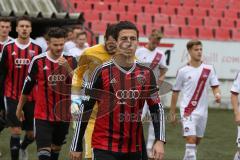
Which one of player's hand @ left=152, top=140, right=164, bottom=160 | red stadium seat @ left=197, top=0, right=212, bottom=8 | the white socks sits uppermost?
red stadium seat @ left=197, top=0, right=212, bottom=8

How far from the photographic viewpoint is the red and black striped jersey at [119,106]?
535 cm

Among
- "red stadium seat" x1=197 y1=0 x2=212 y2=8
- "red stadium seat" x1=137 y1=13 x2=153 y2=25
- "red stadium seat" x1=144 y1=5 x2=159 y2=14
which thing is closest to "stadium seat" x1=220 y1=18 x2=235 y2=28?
"red stadium seat" x1=197 y1=0 x2=212 y2=8

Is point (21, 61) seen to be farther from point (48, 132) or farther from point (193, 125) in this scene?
point (193, 125)

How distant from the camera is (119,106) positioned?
17.6ft

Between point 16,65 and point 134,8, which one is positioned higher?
point 134,8

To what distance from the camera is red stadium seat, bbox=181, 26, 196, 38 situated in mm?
19763

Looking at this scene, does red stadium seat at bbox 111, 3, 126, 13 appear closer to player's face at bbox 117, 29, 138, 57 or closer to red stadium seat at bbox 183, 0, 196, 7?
red stadium seat at bbox 183, 0, 196, 7

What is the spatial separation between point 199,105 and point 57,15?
22.3ft

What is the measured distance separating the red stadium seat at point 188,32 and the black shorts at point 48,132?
12.0 metres

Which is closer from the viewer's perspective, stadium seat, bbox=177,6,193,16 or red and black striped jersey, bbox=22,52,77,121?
red and black striped jersey, bbox=22,52,77,121

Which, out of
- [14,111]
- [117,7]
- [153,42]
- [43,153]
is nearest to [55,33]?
[43,153]

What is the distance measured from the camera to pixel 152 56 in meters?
11.2

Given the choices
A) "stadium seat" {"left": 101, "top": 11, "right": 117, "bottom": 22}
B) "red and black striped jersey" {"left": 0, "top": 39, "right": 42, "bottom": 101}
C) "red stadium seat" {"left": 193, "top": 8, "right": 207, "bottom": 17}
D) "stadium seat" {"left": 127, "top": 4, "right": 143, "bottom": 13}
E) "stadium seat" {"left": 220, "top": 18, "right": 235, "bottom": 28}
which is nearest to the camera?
"red and black striped jersey" {"left": 0, "top": 39, "right": 42, "bottom": 101}

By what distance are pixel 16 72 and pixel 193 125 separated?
2.57m
